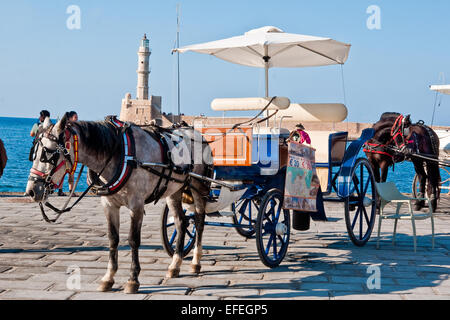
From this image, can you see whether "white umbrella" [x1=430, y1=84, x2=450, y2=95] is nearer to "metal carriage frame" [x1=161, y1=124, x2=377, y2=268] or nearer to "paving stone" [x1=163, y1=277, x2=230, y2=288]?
"metal carriage frame" [x1=161, y1=124, x2=377, y2=268]

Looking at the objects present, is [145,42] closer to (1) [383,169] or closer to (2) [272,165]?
(1) [383,169]

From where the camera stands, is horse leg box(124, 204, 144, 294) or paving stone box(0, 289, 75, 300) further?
horse leg box(124, 204, 144, 294)

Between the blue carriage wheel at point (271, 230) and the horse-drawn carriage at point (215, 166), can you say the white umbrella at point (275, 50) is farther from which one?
the blue carriage wheel at point (271, 230)

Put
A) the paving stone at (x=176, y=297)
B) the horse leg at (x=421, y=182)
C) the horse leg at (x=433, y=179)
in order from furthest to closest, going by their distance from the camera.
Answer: the horse leg at (x=421, y=182)
the horse leg at (x=433, y=179)
the paving stone at (x=176, y=297)

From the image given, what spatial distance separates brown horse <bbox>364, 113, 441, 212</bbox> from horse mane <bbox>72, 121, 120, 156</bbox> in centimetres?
674

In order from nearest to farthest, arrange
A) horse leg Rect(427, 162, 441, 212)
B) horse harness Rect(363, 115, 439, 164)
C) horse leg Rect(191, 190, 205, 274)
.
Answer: horse leg Rect(191, 190, 205, 274) → horse harness Rect(363, 115, 439, 164) → horse leg Rect(427, 162, 441, 212)

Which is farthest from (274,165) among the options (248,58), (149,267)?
(248,58)

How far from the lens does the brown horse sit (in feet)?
35.3

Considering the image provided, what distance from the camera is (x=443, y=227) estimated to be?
30.8 ft

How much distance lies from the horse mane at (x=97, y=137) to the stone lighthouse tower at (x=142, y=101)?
6663 centimetres

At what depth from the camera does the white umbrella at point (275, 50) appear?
24.5 feet

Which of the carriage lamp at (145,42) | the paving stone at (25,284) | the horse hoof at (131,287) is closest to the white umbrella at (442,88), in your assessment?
the horse hoof at (131,287)

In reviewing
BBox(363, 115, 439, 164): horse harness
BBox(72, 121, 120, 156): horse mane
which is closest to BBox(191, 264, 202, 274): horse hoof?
BBox(72, 121, 120, 156): horse mane

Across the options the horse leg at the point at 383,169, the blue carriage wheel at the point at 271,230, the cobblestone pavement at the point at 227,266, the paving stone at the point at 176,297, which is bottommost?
the cobblestone pavement at the point at 227,266
